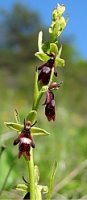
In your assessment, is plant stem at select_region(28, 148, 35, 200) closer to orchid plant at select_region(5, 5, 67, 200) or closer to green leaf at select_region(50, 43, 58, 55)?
orchid plant at select_region(5, 5, 67, 200)

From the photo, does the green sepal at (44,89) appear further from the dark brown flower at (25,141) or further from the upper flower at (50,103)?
the dark brown flower at (25,141)

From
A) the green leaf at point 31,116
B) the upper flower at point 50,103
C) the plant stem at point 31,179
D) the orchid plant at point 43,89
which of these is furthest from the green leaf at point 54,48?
the plant stem at point 31,179

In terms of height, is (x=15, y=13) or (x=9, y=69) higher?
(x=15, y=13)

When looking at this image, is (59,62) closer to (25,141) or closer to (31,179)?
(25,141)

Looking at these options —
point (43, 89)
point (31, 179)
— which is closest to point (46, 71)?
point (43, 89)

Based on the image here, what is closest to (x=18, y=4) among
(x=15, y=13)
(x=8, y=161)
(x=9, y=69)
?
(x=15, y=13)

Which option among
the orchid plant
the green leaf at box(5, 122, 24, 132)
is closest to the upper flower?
the orchid plant

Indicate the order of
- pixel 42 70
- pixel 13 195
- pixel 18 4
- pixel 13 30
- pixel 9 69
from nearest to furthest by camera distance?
1. pixel 42 70
2. pixel 13 195
3. pixel 9 69
4. pixel 13 30
5. pixel 18 4

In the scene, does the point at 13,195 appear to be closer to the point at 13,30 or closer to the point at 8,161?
the point at 8,161
